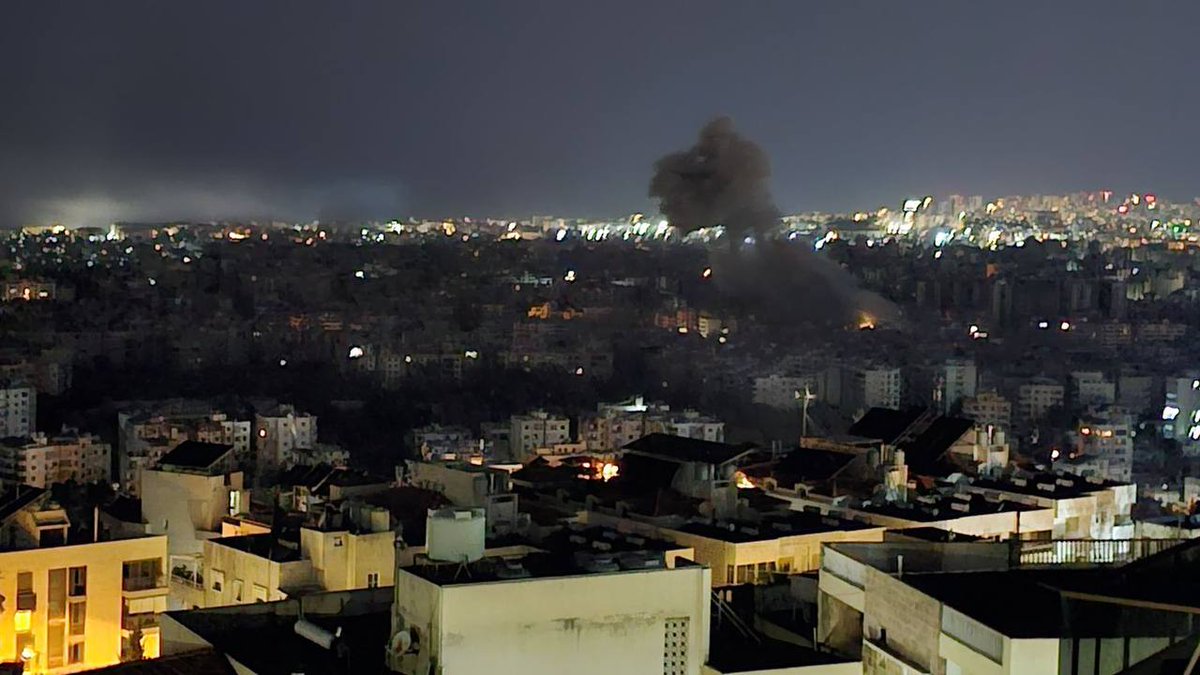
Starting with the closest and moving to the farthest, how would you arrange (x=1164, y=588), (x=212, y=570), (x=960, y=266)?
(x=1164, y=588) → (x=212, y=570) → (x=960, y=266)

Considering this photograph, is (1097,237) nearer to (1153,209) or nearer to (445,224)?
(1153,209)

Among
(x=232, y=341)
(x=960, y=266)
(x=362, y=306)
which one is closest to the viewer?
(x=232, y=341)

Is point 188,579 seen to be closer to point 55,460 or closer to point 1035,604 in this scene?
point 1035,604

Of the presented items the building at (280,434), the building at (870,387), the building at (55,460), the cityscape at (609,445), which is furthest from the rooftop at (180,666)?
the building at (870,387)

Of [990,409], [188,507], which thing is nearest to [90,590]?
[188,507]


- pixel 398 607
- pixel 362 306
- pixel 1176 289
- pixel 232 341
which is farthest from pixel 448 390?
pixel 398 607

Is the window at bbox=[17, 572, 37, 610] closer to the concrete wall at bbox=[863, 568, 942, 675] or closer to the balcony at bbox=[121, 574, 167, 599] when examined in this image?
the balcony at bbox=[121, 574, 167, 599]
